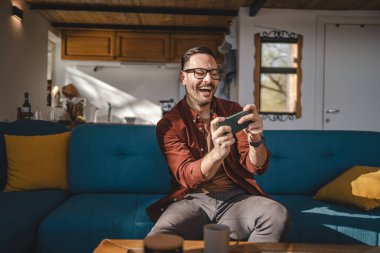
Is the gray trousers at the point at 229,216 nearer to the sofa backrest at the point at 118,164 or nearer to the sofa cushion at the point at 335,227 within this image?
the sofa cushion at the point at 335,227

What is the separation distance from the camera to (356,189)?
182 cm

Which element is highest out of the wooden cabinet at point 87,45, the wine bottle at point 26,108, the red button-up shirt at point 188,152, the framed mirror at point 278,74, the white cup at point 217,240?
the wooden cabinet at point 87,45

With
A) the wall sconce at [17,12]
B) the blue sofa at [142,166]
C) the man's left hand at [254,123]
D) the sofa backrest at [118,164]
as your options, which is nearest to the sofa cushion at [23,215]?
the blue sofa at [142,166]

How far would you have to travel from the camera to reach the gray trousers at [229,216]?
130cm

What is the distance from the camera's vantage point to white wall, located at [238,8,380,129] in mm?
4637

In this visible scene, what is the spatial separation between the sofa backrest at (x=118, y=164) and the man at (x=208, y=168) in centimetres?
46

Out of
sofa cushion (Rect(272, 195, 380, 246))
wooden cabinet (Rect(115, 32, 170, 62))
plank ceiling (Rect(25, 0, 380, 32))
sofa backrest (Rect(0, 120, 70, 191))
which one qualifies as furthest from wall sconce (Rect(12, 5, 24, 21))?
sofa cushion (Rect(272, 195, 380, 246))

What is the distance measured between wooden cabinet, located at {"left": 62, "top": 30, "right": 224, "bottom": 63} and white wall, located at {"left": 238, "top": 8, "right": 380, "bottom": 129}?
3.77 feet

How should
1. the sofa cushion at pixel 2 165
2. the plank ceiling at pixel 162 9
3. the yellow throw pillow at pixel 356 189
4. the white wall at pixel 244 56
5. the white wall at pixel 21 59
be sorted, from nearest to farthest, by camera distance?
the yellow throw pillow at pixel 356 189 → the sofa cushion at pixel 2 165 → the white wall at pixel 21 59 → the white wall at pixel 244 56 → the plank ceiling at pixel 162 9

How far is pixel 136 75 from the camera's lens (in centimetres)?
613

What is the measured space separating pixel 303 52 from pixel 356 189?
10.3 feet

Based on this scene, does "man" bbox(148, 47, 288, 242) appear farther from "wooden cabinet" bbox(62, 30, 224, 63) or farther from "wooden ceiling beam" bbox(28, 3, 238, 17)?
"wooden cabinet" bbox(62, 30, 224, 63)

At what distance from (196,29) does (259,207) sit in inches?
180

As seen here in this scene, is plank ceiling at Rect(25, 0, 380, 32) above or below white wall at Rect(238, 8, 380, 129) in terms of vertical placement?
above
